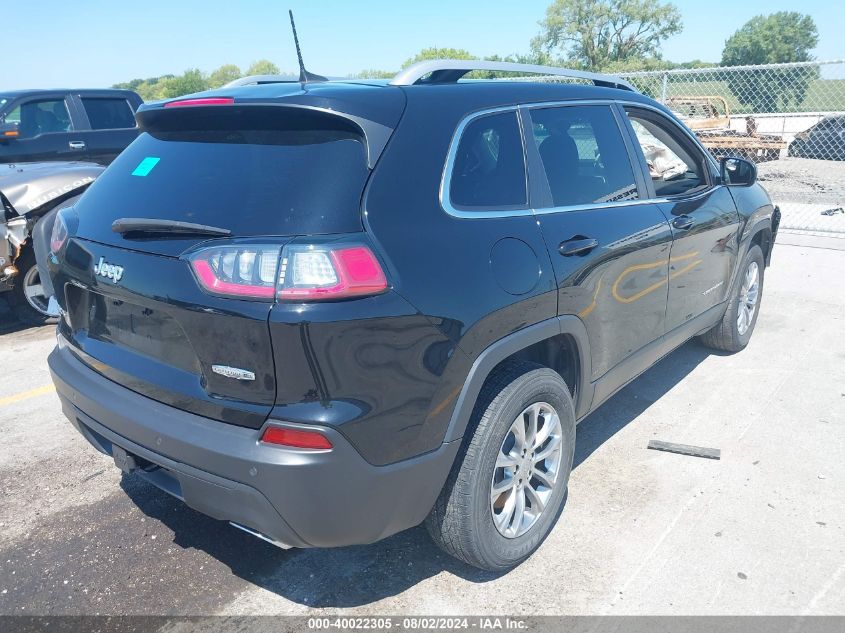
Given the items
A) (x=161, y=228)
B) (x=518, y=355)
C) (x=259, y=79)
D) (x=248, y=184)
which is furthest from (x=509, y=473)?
(x=259, y=79)

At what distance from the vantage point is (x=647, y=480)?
3572 mm

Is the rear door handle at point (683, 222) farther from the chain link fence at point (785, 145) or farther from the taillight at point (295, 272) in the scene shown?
the chain link fence at point (785, 145)

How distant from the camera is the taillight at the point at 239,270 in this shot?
2.14m

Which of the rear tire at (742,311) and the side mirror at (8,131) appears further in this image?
the side mirror at (8,131)

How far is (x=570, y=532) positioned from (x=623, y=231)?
1412 millimetres

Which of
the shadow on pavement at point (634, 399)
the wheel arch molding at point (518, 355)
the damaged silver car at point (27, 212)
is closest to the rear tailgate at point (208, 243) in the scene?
the wheel arch molding at point (518, 355)

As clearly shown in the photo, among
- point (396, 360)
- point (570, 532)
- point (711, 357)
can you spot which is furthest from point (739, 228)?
point (396, 360)

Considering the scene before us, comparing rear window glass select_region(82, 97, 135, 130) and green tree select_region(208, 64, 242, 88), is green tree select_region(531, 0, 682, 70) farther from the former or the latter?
rear window glass select_region(82, 97, 135, 130)

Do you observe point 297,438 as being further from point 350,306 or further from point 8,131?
point 8,131

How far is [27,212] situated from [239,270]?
443 cm

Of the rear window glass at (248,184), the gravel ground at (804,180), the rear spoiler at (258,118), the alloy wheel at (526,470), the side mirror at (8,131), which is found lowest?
the gravel ground at (804,180)

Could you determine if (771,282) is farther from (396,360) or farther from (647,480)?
(396,360)

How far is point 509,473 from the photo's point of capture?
2.85 meters

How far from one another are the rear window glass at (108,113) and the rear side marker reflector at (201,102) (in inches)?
326
